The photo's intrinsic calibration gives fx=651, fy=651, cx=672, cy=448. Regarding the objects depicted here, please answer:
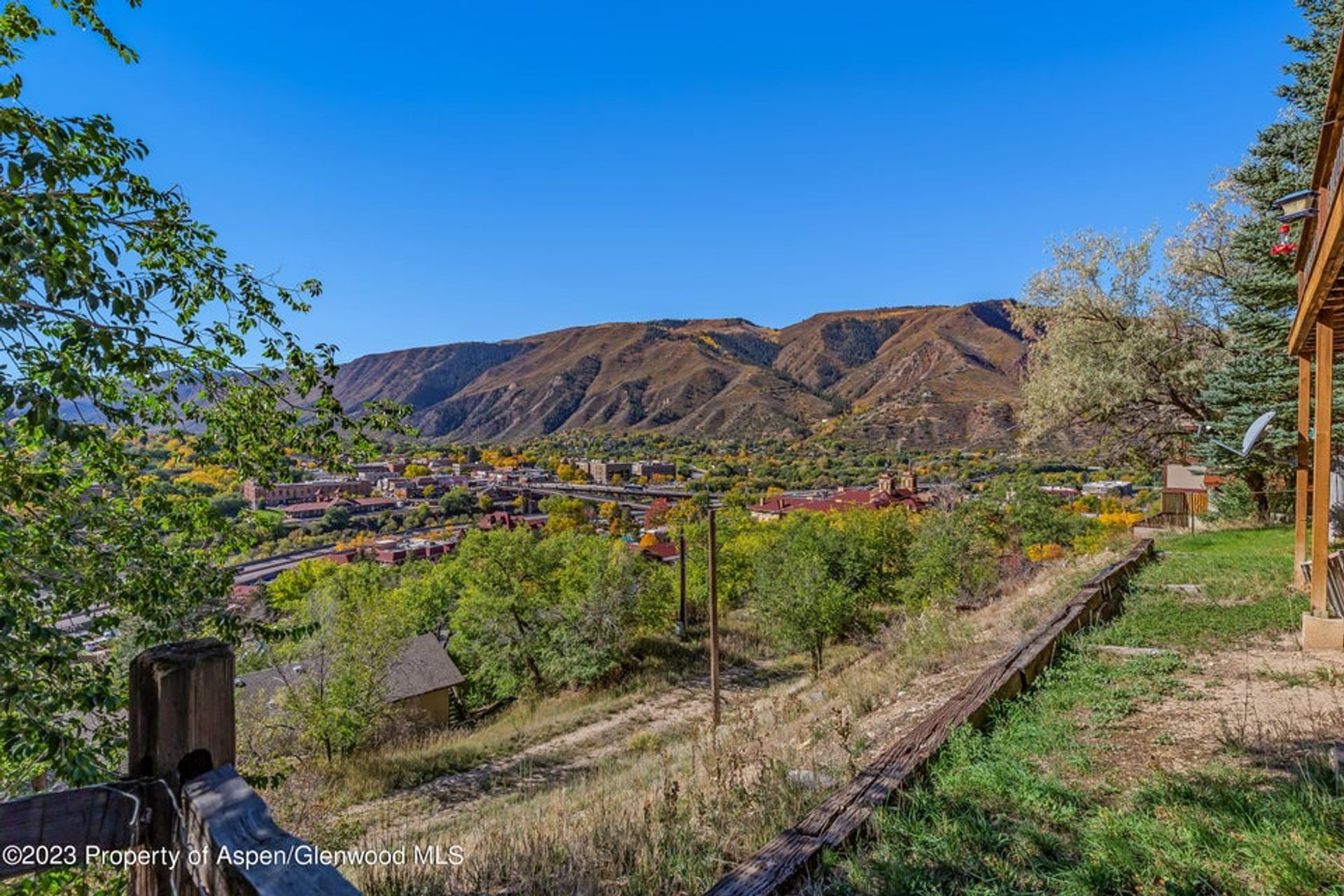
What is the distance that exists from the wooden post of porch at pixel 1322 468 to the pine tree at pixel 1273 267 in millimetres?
7568

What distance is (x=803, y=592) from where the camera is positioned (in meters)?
21.5

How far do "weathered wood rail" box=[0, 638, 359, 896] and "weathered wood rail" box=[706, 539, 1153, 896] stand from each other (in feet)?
6.26

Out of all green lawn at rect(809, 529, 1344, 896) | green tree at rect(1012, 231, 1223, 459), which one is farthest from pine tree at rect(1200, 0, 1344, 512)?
green lawn at rect(809, 529, 1344, 896)

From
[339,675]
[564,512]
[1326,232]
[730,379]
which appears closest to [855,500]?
[564,512]

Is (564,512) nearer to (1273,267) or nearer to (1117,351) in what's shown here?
(1117,351)

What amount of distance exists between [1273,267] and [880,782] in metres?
15.1

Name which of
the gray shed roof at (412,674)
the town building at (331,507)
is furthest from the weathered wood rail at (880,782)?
the town building at (331,507)

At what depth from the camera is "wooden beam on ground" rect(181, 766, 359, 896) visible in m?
1.05

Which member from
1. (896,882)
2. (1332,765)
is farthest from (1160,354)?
(896,882)

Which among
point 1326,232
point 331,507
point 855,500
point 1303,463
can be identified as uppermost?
point 1326,232

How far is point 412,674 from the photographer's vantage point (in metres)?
21.8

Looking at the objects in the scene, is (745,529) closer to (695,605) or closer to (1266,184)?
(695,605)

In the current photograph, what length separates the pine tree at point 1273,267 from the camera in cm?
1223

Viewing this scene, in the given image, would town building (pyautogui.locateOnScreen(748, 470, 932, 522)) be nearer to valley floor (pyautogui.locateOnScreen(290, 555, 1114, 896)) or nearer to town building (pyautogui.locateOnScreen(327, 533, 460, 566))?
town building (pyautogui.locateOnScreen(327, 533, 460, 566))
